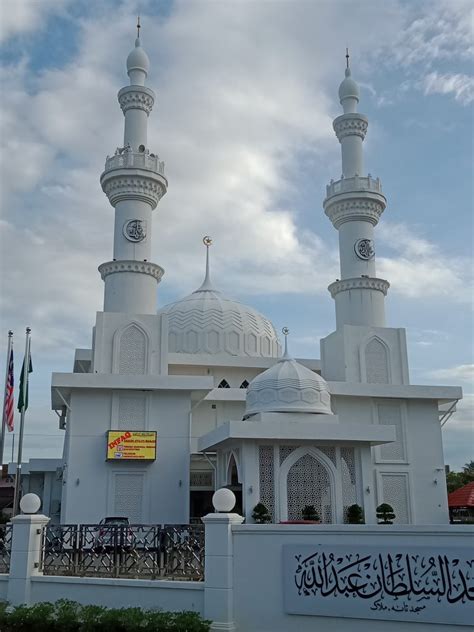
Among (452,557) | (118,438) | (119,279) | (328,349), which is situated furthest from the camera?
(328,349)

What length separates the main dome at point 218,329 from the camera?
2917cm

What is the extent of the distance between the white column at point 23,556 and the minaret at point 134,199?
12.9 m

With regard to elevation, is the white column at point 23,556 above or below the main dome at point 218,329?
below

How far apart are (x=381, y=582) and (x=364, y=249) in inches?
752

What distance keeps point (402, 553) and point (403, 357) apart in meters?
17.1

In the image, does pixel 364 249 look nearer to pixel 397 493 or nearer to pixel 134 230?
pixel 134 230

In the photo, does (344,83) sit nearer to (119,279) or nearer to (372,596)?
(119,279)

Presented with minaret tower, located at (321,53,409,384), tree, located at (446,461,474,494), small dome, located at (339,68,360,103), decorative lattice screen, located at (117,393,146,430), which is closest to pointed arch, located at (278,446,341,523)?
decorative lattice screen, located at (117,393,146,430)

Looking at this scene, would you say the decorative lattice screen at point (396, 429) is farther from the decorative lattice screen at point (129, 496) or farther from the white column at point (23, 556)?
the white column at point (23, 556)

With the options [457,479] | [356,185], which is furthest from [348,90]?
[457,479]

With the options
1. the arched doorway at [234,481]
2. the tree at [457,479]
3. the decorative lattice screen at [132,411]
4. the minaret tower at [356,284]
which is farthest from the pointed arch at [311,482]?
the tree at [457,479]

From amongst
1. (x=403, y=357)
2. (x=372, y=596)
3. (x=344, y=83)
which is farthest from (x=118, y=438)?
(x=344, y=83)

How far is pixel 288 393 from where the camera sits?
20.6 m

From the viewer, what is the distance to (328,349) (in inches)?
1091
